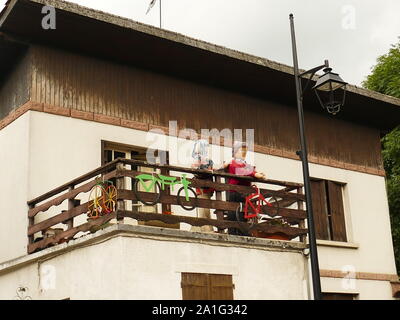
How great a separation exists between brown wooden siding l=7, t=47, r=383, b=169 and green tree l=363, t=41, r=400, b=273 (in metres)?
7.84

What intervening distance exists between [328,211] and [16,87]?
843 centimetres

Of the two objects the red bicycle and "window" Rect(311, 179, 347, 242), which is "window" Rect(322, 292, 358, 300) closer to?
"window" Rect(311, 179, 347, 242)

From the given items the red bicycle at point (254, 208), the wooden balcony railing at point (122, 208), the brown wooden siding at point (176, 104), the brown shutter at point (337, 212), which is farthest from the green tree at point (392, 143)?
the red bicycle at point (254, 208)

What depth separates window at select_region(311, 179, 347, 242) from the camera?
18.6m

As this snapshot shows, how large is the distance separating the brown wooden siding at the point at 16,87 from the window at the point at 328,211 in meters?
7.68

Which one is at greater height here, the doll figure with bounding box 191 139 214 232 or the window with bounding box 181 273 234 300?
the doll figure with bounding box 191 139 214 232

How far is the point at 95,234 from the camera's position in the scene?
12141mm

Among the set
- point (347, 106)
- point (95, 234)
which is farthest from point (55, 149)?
point (347, 106)

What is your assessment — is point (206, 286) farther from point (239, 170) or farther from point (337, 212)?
point (337, 212)

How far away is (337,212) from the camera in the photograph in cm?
1908

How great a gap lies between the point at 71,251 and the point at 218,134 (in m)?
5.73

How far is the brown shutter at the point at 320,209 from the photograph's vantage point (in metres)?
18.5

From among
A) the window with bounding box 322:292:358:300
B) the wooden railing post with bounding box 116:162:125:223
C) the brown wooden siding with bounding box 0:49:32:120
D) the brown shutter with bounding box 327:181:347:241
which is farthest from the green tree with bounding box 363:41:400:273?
the wooden railing post with bounding box 116:162:125:223

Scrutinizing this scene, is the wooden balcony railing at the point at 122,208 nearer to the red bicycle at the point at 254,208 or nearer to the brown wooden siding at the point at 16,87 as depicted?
the red bicycle at the point at 254,208
